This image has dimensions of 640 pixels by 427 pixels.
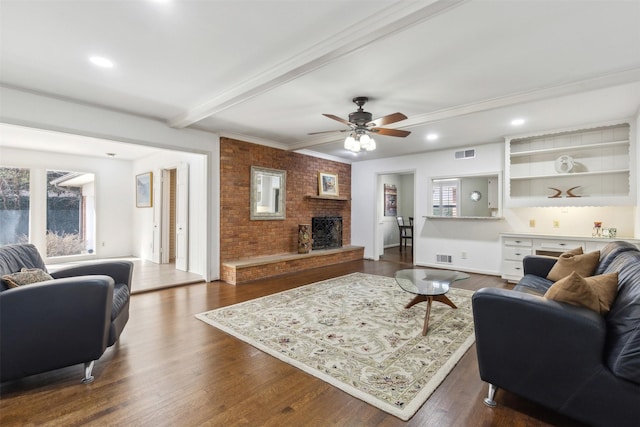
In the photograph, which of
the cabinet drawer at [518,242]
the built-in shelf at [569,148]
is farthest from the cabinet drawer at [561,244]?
the built-in shelf at [569,148]

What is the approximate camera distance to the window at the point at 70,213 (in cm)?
654

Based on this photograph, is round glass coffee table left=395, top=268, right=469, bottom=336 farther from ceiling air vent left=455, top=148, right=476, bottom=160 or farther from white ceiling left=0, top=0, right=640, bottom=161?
ceiling air vent left=455, top=148, right=476, bottom=160

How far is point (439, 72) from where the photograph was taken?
2.93 meters

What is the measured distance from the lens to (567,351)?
1.61m

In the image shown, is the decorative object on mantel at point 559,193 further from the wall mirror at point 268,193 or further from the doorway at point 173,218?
the doorway at point 173,218

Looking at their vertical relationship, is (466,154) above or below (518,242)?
above

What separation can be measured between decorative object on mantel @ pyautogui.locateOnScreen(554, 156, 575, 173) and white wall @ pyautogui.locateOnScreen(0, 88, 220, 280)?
5.58 meters

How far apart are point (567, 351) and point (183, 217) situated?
575 centimetres

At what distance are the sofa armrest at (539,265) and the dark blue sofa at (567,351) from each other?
1497 mm

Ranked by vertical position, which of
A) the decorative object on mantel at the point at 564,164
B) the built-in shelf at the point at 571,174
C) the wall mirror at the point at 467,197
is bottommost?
the wall mirror at the point at 467,197

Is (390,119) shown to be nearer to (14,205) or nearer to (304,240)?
(304,240)

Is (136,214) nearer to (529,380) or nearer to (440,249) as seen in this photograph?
(440,249)

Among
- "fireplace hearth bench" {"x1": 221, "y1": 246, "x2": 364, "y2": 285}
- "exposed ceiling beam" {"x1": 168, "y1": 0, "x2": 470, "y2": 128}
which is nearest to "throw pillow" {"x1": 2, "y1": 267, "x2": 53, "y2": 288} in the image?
"exposed ceiling beam" {"x1": 168, "y1": 0, "x2": 470, "y2": 128}

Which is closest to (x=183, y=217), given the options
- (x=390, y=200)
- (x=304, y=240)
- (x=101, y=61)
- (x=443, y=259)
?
(x=304, y=240)
